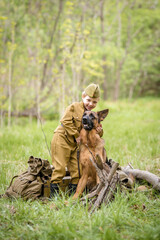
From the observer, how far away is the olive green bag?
3.16 meters

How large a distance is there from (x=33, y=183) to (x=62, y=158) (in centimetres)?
53

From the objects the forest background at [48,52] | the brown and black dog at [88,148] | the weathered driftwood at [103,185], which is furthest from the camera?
the forest background at [48,52]

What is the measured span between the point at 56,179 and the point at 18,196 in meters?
0.54

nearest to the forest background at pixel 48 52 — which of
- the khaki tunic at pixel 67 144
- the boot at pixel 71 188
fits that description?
the khaki tunic at pixel 67 144

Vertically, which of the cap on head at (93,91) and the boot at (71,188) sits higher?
the cap on head at (93,91)

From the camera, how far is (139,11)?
1880cm

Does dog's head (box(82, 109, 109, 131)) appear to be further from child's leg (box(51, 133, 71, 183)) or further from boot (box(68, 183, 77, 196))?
boot (box(68, 183, 77, 196))

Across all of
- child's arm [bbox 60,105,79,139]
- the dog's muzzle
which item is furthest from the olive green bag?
the dog's muzzle

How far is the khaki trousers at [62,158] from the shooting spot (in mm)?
3180

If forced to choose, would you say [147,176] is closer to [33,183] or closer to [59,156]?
[59,156]

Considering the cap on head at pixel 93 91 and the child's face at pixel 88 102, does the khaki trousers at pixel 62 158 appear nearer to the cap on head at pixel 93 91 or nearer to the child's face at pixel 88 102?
the child's face at pixel 88 102

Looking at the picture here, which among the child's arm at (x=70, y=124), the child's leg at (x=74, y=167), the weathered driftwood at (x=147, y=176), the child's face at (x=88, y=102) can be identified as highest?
the child's face at (x=88, y=102)

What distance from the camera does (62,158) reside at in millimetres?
3199

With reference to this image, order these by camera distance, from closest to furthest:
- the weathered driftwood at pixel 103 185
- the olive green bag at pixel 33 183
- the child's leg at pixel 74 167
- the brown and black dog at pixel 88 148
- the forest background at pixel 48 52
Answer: the weathered driftwood at pixel 103 185 → the brown and black dog at pixel 88 148 → the olive green bag at pixel 33 183 → the child's leg at pixel 74 167 → the forest background at pixel 48 52
